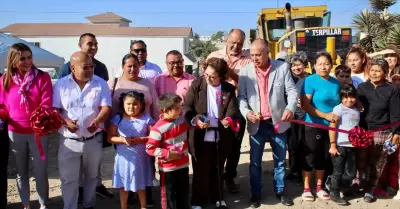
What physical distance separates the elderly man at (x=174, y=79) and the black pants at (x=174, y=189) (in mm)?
1028

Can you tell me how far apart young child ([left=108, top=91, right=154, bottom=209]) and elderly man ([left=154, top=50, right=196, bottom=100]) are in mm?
637

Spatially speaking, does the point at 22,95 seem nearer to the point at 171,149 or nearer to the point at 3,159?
the point at 3,159

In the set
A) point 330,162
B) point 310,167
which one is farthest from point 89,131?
point 330,162

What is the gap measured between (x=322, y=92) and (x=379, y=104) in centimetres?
69

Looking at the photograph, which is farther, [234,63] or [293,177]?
[293,177]

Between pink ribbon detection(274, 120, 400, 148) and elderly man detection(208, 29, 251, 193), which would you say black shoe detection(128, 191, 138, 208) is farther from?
pink ribbon detection(274, 120, 400, 148)

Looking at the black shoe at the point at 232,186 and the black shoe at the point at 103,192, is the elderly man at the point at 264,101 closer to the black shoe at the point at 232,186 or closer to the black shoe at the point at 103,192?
the black shoe at the point at 232,186

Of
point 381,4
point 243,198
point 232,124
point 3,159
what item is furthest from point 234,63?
point 381,4

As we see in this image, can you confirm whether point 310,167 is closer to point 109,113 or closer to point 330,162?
point 330,162

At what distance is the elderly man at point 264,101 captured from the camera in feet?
15.0

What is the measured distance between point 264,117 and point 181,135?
1066 mm

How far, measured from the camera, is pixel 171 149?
4145 millimetres

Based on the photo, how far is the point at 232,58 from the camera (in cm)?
526

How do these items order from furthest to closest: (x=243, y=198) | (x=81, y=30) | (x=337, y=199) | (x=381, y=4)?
1. (x=81, y=30)
2. (x=381, y=4)
3. (x=243, y=198)
4. (x=337, y=199)
